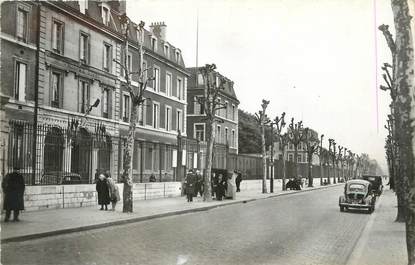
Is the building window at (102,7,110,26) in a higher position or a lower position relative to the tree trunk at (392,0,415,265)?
higher

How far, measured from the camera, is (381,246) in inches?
428

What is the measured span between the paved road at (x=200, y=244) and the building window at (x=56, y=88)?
13892 millimetres

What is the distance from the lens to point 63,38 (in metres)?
28.1

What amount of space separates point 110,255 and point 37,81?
18.8 meters

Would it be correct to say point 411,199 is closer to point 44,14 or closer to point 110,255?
point 110,255

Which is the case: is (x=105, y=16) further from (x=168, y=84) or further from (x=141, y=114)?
(x=168, y=84)

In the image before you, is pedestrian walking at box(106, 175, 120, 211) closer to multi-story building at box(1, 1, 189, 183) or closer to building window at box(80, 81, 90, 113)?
multi-story building at box(1, 1, 189, 183)

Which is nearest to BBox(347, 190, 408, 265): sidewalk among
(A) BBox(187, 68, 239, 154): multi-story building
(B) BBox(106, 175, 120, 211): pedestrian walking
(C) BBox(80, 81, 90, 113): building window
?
(B) BBox(106, 175, 120, 211): pedestrian walking

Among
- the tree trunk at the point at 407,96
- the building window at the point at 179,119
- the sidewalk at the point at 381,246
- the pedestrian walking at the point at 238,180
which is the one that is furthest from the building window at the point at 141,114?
the tree trunk at the point at 407,96

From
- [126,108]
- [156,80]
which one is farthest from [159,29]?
[126,108]

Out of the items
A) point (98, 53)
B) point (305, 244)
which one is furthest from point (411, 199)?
point (98, 53)

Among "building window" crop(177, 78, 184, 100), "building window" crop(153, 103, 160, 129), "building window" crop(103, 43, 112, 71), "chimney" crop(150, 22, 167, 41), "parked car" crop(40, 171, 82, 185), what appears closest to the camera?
"parked car" crop(40, 171, 82, 185)

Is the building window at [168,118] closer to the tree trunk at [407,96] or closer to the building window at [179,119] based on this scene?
the building window at [179,119]

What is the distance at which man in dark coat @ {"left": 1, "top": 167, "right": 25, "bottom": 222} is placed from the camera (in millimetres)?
13891
